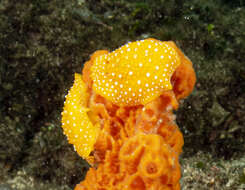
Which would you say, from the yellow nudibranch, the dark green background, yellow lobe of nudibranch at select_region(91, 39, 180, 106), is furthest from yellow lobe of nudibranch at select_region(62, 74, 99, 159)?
the dark green background

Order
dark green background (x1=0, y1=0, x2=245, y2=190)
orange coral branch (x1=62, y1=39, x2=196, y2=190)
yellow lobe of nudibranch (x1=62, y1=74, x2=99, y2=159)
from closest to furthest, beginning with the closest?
orange coral branch (x1=62, y1=39, x2=196, y2=190), yellow lobe of nudibranch (x1=62, y1=74, x2=99, y2=159), dark green background (x1=0, y1=0, x2=245, y2=190)

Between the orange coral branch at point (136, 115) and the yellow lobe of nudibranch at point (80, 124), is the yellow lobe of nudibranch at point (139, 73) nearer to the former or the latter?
the orange coral branch at point (136, 115)

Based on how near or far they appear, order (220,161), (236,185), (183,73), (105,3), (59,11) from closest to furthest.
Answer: (183,73)
(236,185)
(220,161)
(59,11)
(105,3)

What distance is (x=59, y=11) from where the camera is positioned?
17.1 ft

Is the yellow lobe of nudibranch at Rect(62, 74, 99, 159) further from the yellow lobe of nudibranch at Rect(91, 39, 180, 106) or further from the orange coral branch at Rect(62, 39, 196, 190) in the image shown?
the yellow lobe of nudibranch at Rect(91, 39, 180, 106)

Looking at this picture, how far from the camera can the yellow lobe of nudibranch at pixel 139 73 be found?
9.90ft

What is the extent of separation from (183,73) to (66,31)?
2.93 m

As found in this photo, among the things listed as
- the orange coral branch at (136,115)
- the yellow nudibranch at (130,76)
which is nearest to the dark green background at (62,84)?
the orange coral branch at (136,115)

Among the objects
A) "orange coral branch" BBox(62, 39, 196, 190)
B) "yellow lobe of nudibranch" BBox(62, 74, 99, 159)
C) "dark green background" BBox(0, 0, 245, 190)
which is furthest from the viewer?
"dark green background" BBox(0, 0, 245, 190)

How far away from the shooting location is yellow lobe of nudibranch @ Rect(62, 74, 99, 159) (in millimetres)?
3353

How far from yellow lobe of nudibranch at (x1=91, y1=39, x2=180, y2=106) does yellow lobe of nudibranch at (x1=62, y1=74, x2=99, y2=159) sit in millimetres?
452

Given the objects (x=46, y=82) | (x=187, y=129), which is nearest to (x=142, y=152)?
(x=187, y=129)

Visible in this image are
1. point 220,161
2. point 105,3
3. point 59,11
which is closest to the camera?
point 220,161

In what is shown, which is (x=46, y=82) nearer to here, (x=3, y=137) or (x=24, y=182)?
(x=3, y=137)
